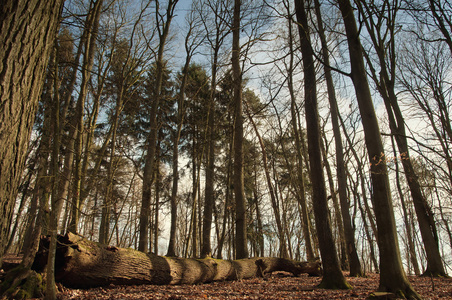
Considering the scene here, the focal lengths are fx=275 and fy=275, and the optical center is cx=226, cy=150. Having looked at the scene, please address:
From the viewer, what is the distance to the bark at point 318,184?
17.1ft

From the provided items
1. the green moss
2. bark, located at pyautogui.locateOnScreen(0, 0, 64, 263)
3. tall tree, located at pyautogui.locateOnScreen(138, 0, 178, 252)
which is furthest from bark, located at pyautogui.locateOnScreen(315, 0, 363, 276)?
the green moss

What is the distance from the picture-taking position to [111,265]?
4.54m

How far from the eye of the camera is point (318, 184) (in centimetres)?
566

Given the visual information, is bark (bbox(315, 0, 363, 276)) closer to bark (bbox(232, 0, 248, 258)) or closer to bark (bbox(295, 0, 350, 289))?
bark (bbox(295, 0, 350, 289))

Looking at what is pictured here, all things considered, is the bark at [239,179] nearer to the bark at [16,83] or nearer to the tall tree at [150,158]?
the tall tree at [150,158]

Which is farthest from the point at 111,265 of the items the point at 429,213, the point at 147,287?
the point at 429,213

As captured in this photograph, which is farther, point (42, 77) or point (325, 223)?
point (325, 223)

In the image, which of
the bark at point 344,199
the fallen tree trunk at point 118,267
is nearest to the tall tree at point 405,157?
the bark at point 344,199

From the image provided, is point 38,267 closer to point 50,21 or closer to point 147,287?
point 147,287

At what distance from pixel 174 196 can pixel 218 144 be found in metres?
4.50

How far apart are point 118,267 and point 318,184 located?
4062mm

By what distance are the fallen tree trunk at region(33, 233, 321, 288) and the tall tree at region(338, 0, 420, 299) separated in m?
3.45

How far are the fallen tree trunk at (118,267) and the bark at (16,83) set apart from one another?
2476 mm

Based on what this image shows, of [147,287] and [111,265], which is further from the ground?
[111,265]
